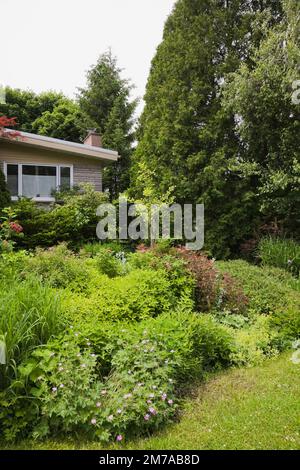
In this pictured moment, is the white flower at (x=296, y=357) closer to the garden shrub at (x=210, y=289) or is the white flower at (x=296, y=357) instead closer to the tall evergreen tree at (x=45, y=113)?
the garden shrub at (x=210, y=289)

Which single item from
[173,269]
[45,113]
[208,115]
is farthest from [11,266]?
[45,113]

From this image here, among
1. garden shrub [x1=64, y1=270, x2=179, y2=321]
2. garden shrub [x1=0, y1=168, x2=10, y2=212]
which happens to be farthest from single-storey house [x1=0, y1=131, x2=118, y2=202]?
garden shrub [x1=64, y1=270, x2=179, y2=321]

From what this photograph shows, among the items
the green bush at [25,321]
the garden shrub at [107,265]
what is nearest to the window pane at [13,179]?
the garden shrub at [107,265]

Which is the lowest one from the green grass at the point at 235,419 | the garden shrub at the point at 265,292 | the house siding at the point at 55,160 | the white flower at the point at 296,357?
the green grass at the point at 235,419

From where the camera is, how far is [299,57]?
823 cm

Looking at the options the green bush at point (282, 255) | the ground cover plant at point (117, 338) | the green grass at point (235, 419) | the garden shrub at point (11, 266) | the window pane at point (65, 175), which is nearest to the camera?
the green grass at point (235, 419)

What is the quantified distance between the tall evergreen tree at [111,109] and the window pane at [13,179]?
7350 mm

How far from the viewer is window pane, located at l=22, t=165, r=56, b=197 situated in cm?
1438

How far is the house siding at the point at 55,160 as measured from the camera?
14.1 m

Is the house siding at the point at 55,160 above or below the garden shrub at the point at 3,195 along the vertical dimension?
above

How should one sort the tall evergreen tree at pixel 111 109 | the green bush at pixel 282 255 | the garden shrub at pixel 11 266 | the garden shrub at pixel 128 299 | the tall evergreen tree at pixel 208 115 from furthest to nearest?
1. the tall evergreen tree at pixel 111 109
2. the tall evergreen tree at pixel 208 115
3. the green bush at pixel 282 255
4. the garden shrub at pixel 11 266
5. the garden shrub at pixel 128 299

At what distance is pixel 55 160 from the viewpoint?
14797mm

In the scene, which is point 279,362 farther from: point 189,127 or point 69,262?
point 189,127
